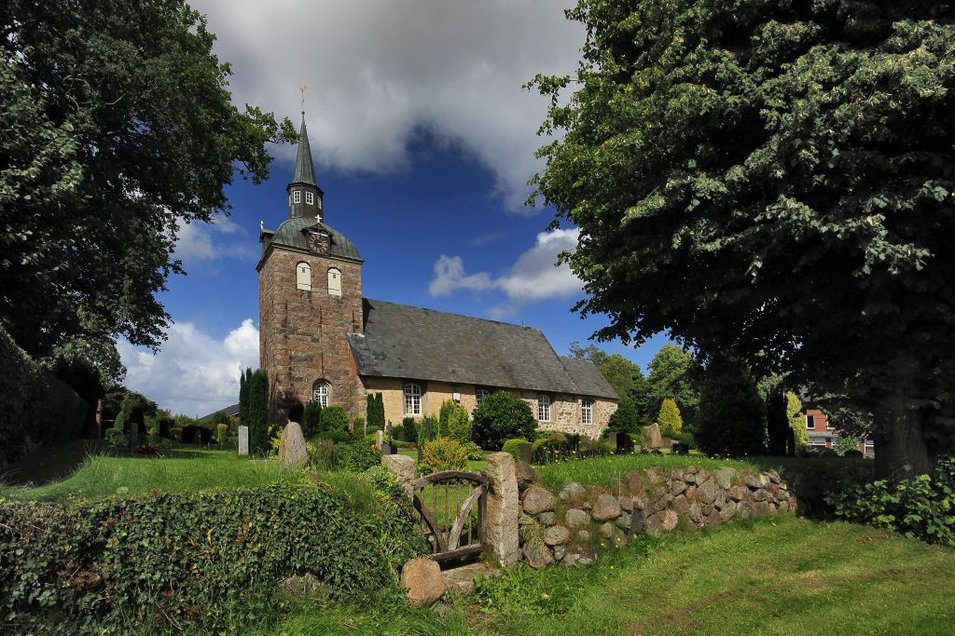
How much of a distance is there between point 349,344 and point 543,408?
13888 mm

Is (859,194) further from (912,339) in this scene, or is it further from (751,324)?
(751,324)

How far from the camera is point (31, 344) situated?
1381cm

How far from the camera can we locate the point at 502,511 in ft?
22.1

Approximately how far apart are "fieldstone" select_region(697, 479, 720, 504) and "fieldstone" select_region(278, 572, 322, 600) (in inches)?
258

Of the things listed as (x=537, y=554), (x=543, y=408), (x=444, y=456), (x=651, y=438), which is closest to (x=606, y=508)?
(x=537, y=554)

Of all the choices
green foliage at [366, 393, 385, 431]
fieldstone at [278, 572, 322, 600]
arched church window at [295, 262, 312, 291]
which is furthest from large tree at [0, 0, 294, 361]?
green foliage at [366, 393, 385, 431]

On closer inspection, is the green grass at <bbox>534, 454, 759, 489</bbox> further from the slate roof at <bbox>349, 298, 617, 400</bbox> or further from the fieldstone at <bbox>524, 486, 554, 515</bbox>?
the slate roof at <bbox>349, 298, 617, 400</bbox>

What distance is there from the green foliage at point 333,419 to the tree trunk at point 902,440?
21.8 metres

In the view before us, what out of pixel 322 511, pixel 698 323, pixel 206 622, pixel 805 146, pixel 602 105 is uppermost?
pixel 602 105

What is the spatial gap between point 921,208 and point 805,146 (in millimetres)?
1998

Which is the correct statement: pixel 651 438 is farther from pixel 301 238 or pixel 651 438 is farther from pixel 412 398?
pixel 301 238


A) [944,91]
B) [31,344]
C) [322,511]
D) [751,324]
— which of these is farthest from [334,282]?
[944,91]

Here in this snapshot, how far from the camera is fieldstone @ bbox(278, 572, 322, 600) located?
198 inches

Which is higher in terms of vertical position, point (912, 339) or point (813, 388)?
point (912, 339)
